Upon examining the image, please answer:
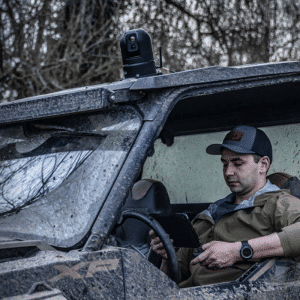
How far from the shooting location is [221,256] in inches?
84.1

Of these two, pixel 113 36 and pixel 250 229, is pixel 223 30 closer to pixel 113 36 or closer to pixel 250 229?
pixel 113 36

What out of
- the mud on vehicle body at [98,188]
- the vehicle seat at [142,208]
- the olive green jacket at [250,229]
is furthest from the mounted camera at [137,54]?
the olive green jacket at [250,229]

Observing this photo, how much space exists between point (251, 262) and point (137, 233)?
0.65m

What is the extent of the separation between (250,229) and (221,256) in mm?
350

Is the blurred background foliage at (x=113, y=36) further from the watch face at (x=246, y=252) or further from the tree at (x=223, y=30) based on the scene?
the watch face at (x=246, y=252)

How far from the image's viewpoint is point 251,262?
223cm

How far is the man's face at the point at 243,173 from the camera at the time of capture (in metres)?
2.70

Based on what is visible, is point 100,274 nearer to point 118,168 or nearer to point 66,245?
point 66,245

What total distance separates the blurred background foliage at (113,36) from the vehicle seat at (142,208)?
19.2ft

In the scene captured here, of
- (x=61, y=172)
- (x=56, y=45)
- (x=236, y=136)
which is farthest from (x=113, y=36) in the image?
(x=61, y=172)

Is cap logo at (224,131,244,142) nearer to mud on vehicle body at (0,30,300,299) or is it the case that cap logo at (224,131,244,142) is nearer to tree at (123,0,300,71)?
mud on vehicle body at (0,30,300,299)

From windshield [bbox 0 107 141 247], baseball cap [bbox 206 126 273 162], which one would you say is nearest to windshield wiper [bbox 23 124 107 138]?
windshield [bbox 0 107 141 247]

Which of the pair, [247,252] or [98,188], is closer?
[98,188]

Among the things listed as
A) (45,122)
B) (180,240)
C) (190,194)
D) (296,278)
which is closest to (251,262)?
(296,278)
